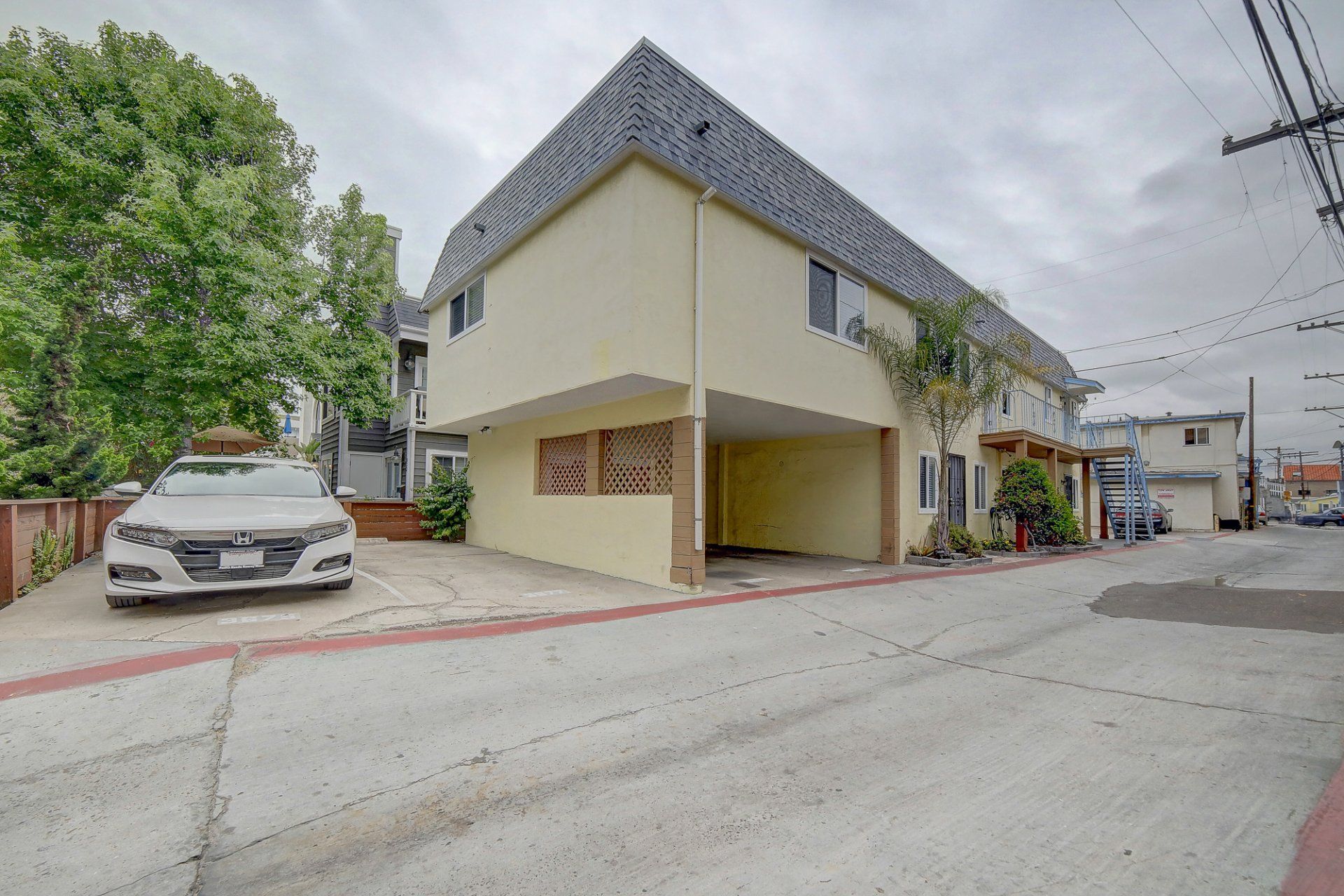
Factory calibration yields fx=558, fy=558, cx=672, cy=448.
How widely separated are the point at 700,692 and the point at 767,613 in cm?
251

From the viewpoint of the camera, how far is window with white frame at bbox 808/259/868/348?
29.0 feet

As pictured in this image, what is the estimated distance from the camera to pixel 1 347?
8.27 meters

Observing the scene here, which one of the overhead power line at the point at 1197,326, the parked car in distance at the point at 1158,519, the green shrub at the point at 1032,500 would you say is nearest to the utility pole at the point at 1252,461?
the parked car in distance at the point at 1158,519

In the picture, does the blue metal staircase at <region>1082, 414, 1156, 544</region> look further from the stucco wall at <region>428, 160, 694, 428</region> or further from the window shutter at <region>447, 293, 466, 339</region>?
the window shutter at <region>447, 293, 466, 339</region>

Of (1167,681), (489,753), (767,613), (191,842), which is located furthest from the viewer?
(767,613)

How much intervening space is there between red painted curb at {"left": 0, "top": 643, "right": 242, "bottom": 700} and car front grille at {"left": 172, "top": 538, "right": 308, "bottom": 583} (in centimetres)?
89

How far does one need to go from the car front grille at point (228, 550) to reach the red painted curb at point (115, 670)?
890 mm

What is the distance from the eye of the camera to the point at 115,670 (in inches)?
145

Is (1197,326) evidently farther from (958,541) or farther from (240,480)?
(240,480)

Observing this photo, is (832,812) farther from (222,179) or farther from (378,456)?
(378,456)

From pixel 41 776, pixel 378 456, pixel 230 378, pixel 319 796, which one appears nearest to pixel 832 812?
pixel 319 796

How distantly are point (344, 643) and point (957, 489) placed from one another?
473 inches

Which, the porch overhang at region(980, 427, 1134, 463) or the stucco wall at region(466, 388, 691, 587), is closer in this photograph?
the stucco wall at region(466, 388, 691, 587)

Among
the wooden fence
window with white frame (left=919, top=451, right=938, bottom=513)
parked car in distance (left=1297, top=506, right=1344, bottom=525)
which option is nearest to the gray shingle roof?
window with white frame (left=919, top=451, right=938, bottom=513)
